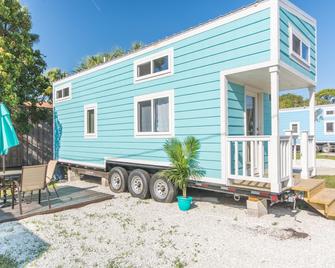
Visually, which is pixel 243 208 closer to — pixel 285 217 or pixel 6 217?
pixel 285 217

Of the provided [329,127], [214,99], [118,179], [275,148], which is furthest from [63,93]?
[329,127]

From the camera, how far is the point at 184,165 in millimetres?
5590

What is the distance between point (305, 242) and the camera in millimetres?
3871

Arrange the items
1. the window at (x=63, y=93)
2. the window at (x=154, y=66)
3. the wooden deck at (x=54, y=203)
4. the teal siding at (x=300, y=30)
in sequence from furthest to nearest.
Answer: the window at (x=63, y=93) → the window at (x=154, y=66) → the wooden deck at (x=54, y=203) → the teal siding at (x=300, y=30)

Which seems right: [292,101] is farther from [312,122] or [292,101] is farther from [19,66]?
[19,66]

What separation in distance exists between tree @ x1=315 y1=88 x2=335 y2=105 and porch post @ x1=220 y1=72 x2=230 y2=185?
40361 mm

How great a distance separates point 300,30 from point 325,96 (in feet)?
141

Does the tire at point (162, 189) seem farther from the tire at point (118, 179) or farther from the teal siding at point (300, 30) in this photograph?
the teal siding at point (300, 30)

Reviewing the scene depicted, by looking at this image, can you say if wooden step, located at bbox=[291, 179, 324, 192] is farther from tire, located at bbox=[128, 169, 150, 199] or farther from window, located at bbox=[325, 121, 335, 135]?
Result: window, located at bbox=[325, 121, 335, 135]

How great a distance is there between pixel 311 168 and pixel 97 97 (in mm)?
6669

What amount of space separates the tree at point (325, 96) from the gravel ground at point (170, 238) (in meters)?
40.8

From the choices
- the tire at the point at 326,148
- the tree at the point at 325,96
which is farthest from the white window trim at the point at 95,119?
the tree at the point at 325,96

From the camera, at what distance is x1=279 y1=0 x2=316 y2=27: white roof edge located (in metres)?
4.88

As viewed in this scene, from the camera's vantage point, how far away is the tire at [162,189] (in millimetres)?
6055
